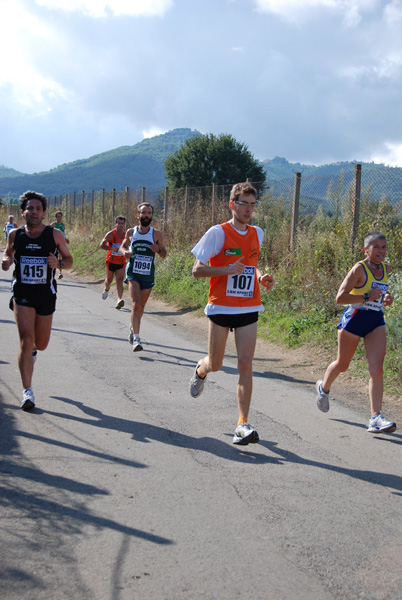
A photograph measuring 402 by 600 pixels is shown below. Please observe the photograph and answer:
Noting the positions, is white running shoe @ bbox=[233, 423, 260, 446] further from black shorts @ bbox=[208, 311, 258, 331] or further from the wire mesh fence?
the wire mesh fence

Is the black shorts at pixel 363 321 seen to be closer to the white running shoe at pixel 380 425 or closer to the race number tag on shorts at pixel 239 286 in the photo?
the white running shoe at pixel 380 425

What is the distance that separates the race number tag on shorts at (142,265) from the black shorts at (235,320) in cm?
421

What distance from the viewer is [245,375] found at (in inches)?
208

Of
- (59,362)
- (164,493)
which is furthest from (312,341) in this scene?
(164,493)

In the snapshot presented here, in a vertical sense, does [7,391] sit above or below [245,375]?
below

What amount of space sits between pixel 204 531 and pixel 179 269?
13.8 metres

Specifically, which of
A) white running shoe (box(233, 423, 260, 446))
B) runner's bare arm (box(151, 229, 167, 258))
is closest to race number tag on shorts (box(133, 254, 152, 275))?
runner's bare arm (box(151, 229, 167, 258))

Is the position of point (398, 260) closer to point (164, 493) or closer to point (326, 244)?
point (326, 244)

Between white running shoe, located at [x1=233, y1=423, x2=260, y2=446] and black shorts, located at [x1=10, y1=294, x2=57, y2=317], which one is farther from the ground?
black shorts, located at [x1=10, y1=294, x2=57, y2=317]

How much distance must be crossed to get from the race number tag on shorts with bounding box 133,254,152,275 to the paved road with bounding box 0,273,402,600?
2.46 meters

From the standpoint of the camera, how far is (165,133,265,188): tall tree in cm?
5150

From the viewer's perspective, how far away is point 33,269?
242 inches

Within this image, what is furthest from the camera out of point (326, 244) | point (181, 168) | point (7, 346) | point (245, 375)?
point (181, 168)

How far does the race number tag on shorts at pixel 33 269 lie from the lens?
20.1 feet
